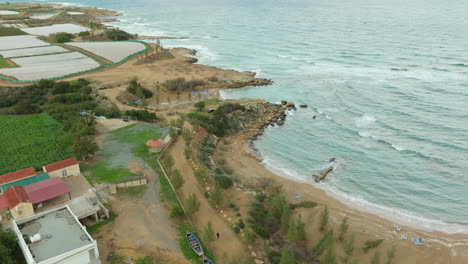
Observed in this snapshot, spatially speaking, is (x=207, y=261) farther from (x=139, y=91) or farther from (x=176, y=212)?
(x=139, y=91)

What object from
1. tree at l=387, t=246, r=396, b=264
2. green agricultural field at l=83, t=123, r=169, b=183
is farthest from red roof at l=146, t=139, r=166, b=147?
tree at l=387, t=246, r=396, b=264

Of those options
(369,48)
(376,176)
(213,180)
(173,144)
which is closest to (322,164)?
(376,176)

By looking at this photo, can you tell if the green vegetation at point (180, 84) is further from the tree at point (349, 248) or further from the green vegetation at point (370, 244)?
the tree at point (349, 248)

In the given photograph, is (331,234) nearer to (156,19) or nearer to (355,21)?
(355,21)

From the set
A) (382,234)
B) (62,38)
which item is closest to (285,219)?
(382,234)

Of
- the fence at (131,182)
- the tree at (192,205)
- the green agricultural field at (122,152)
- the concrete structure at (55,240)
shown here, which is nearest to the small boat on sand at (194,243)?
the tree at (192,205)
